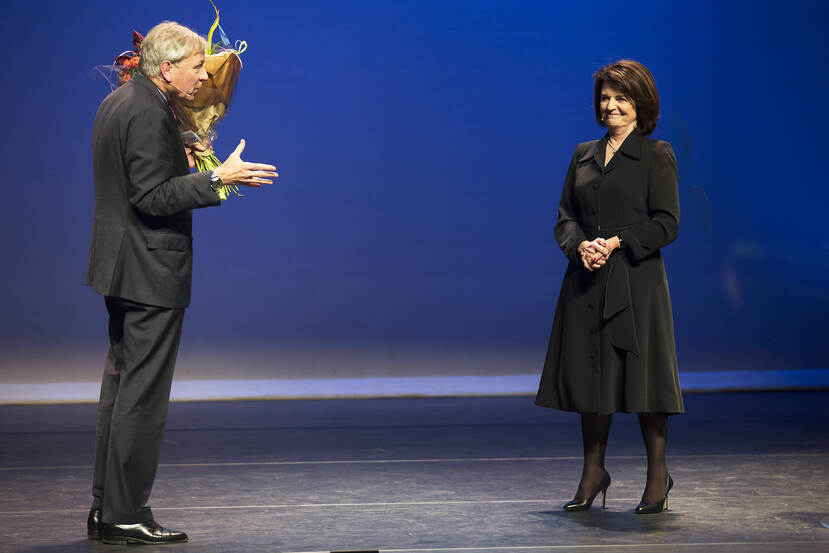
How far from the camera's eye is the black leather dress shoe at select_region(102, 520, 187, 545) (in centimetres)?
253

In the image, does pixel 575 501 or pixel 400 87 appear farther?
pixel 400 87

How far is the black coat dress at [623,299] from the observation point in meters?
2.84

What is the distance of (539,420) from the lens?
4.81m

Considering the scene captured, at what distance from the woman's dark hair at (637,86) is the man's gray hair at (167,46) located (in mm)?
1068

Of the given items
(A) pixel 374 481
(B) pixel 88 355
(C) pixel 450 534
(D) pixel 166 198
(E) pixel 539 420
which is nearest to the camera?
(D) pixel 166 198

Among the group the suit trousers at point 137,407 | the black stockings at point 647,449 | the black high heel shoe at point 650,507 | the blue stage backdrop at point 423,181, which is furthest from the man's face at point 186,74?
the blue stage backdrop at point 423,181

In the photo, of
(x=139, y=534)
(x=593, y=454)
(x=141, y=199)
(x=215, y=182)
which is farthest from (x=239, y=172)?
(x=593, y=454)

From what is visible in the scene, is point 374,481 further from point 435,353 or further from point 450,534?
point 435,353

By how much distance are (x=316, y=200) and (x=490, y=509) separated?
2991mm

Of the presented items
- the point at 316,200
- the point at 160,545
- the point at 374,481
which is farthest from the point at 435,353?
the point at 160,545

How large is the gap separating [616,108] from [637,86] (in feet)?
0.29

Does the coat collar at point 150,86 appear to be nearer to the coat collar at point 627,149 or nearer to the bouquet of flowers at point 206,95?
the bouquet of flowers at point 206,95

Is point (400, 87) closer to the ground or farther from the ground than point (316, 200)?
farther from the ground

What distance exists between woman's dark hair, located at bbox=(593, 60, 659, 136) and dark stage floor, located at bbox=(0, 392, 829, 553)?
1.09 metres
